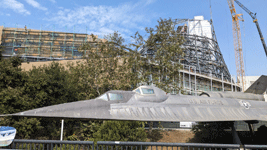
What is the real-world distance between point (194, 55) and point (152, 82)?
49.6 m

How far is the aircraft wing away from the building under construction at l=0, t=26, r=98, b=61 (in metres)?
49.2

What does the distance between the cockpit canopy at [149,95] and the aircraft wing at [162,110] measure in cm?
15

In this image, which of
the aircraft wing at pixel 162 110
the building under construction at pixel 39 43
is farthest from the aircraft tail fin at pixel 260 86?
the building under construction at pixel 39 43

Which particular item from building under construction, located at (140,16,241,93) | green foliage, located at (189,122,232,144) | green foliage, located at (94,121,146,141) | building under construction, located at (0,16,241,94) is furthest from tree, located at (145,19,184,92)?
building under construction, located at (140,16,241,93)

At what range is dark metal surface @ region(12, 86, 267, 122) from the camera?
18.6 ft

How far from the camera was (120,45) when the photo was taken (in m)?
19.8

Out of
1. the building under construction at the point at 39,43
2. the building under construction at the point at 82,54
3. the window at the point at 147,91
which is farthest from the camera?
the building under construction at the point at 39,43

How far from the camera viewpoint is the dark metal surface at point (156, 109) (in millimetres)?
5660

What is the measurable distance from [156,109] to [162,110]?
0.97ft

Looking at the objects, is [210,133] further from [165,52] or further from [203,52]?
[203,52]

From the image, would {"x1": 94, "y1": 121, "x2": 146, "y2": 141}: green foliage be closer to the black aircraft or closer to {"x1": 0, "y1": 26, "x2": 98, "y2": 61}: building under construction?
the black aircraft

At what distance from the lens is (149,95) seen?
25.2 feet

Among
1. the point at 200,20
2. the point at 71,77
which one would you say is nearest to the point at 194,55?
the point at 200,20

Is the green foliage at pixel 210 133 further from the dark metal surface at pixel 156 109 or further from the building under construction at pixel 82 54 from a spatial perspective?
the building under construction at pixel 82 54
